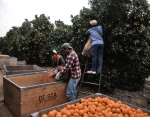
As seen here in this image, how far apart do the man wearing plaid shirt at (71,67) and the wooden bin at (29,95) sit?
303mm

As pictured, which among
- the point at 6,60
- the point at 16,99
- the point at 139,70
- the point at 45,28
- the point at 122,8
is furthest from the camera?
the point at 45,28

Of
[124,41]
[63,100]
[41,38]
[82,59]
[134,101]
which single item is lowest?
[134,101]

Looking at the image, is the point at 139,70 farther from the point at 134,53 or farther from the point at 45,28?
the point at 45,28

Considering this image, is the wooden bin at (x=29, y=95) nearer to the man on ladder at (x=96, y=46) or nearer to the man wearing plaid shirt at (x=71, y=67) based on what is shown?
the man wearing plaid shirt at (x=71, y=67)

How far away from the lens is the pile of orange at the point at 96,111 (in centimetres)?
253

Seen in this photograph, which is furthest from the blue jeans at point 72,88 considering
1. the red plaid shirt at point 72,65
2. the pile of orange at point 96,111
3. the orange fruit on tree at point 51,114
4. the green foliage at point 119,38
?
the green foliage at point 119,38

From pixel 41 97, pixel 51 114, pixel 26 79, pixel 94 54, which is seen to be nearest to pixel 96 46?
pixel 94 54

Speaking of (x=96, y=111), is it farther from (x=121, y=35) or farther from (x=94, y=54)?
(x=121, y=35)

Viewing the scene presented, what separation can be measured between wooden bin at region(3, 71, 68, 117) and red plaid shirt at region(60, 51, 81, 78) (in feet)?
1.67

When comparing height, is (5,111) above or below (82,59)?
below

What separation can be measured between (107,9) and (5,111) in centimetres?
509

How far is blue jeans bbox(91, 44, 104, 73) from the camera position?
5129mm

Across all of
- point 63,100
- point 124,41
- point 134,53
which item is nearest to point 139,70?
point 134,53

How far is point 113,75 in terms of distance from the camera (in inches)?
239
